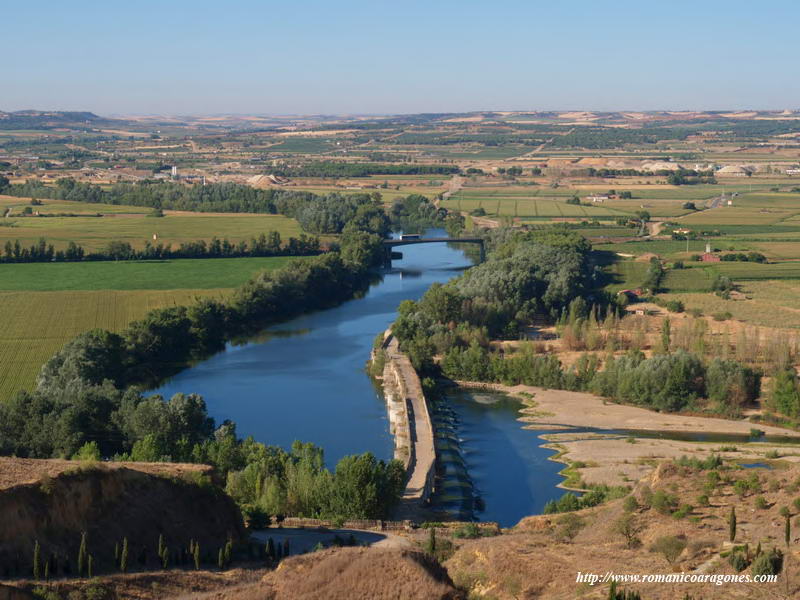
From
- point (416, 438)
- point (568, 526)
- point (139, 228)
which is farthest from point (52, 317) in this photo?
point (568, 526)

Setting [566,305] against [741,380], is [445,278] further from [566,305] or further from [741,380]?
[741,380]

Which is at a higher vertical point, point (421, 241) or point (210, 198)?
point (210, 198)

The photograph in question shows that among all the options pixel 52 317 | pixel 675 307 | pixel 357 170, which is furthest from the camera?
pixel 357 170

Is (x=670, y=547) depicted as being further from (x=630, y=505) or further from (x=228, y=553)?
(x=228, y=553)

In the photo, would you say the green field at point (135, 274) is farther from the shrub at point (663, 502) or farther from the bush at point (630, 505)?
the shrub at point (663, 502)

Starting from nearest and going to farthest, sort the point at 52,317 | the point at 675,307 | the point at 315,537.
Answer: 1. the point at 315,537
2. the point at 52,317
3. the point at 675,307

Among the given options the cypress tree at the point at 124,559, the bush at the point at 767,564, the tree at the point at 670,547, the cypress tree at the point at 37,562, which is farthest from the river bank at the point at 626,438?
the cypress tree at the point at 37,562

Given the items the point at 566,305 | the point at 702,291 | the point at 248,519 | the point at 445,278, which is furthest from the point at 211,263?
the point at 248,519
